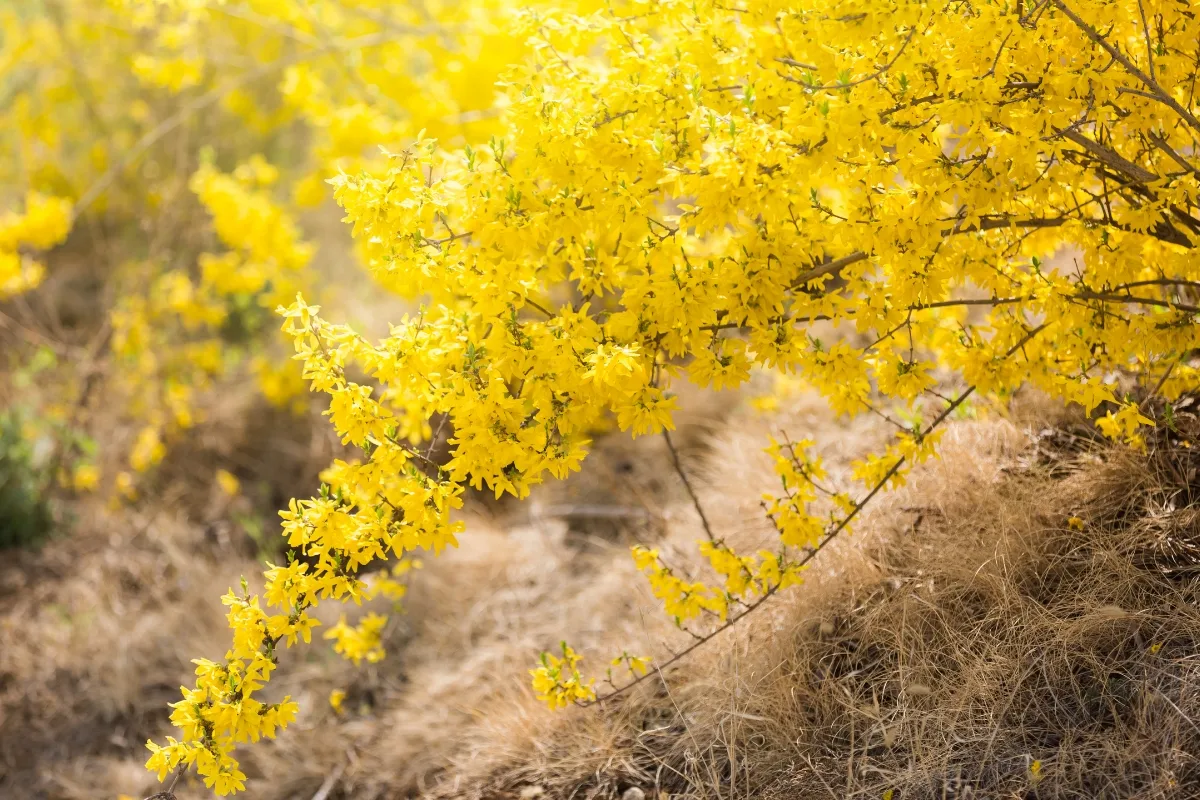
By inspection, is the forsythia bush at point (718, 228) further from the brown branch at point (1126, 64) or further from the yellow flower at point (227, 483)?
the yellow flower at point (227, 483)

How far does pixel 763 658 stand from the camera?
3035mm

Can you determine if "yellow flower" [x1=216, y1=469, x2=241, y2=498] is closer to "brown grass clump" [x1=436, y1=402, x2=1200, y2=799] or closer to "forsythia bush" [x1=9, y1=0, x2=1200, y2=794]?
"brown grass clump" [x1=436, y1=402, x2=1200, y2=799]

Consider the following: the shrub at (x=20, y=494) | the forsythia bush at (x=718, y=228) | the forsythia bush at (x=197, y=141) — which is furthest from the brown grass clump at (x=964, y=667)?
the shrub at (x=20, y=494)

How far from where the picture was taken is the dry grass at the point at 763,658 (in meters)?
2.55

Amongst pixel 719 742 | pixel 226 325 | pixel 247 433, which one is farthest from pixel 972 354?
pixel 226 325

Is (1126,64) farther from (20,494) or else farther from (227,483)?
(20,494)

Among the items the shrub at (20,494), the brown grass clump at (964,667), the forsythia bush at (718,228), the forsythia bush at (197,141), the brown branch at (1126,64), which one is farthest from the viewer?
the shrub at (20,494)

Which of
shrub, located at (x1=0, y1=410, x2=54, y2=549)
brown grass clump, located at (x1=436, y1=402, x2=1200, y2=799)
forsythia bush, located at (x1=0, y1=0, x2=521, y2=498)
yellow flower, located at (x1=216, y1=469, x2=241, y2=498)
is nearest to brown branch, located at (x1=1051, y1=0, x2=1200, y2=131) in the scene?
brown grass clump, located at (x1=436, y1=402, x2=1200, y2=799)

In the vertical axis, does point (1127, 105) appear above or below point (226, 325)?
below

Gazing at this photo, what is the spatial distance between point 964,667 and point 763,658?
2.05 ft

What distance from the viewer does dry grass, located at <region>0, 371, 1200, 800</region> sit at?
2551mm

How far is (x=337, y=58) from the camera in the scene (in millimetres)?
6805

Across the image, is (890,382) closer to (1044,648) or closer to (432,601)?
(1044,648)

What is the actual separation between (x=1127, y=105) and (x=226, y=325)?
7.48 meters
